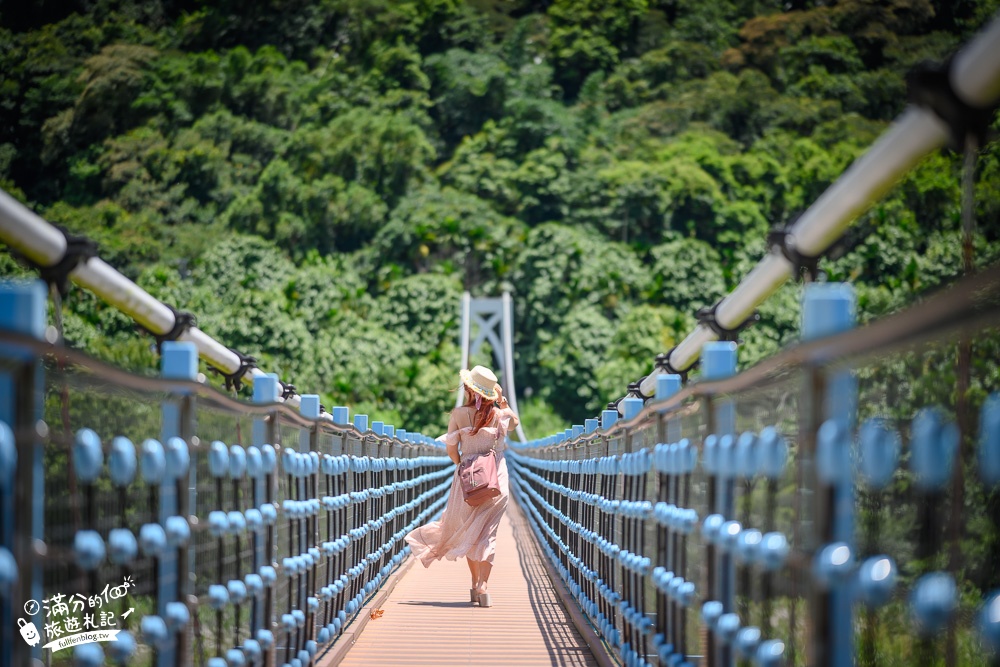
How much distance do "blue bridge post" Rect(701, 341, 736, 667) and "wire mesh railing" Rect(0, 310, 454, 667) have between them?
104 cm

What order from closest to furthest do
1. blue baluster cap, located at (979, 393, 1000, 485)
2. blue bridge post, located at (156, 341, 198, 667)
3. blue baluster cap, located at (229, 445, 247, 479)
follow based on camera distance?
1. blue baluster cap, located at (979, 393, 1000, 485)
2. blue bridge post, located at (156, 341, 198, 667)
3. blue baluster cap, located at (229, 445, 247, 479)

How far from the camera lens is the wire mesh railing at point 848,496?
1686 millimetres

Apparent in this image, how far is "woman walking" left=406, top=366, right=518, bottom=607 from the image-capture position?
21.4 ft

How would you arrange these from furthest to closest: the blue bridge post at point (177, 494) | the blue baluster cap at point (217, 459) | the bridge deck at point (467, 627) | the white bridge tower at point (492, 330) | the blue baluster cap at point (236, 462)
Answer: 1. the white bridge tower at point (492, 330)
2. the bridge deck at point (467, 627)
3. the blue baluster cap at point (236, 462)
4. the blue baluster cap at point (217, 459)
5. the blue bridge post at point (177, 494)

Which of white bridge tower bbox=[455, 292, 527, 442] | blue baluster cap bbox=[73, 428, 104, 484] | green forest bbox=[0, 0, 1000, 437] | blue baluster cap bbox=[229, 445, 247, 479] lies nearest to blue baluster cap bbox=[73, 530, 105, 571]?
blue baluster cap bbox=[73, 428, 104, 484]

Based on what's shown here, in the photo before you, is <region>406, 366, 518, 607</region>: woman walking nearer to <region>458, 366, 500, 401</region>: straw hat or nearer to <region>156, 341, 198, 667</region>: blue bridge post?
<region>458, 366, 500, 401</region>: straw hat

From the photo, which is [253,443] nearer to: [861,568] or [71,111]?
Result: [861,568]

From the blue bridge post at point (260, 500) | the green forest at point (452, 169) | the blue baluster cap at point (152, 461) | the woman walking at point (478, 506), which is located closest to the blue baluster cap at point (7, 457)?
the blue baluster cap at point (152, 461)

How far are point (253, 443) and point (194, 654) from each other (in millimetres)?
717

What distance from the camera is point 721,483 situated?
2.59 metres

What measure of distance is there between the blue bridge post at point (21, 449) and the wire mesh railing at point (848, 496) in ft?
3.68

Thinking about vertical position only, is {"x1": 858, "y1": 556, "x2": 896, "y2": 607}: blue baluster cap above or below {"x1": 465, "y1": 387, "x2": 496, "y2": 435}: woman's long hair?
below

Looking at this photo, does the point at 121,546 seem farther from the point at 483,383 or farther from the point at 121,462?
the point at 483,383

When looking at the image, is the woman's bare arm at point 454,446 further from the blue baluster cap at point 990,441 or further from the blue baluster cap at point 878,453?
the blue baluster cap at point 990,441
